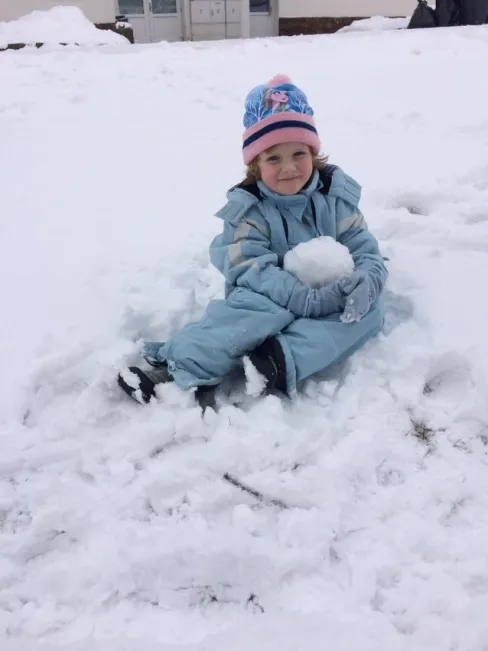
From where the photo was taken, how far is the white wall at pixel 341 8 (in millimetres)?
12477

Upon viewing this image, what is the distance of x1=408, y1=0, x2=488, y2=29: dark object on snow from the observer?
26.7 ft

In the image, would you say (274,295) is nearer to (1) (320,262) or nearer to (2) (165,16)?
(1) (320,262)

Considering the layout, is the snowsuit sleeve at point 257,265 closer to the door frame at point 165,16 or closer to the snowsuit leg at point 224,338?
the snowsuit leg at point 224,338

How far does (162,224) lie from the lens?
303 cm

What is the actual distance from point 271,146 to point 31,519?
4.76 feet

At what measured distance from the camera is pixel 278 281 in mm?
1975

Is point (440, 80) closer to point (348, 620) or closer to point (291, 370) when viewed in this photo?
point (291, 370)

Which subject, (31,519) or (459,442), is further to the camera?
(459,442)

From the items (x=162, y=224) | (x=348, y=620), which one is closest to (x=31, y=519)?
Answer: (x=348, y=620)

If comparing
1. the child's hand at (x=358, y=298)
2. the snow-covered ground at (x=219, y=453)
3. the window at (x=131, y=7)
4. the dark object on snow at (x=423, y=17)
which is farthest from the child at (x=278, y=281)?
the window at (x=131, y=7)

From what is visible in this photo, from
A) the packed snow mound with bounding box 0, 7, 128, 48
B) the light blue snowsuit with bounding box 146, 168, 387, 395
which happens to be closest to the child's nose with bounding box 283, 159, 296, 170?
the light blue snowsuit with bounding box 146, 168, 387, 395

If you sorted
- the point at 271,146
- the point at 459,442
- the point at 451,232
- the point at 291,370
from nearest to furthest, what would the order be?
the point at 459,442, the point at 291,370, the point at 271,146, the point at 451,232

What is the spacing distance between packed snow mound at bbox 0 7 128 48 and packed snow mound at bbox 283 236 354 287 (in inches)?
295

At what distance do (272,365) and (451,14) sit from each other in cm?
847
